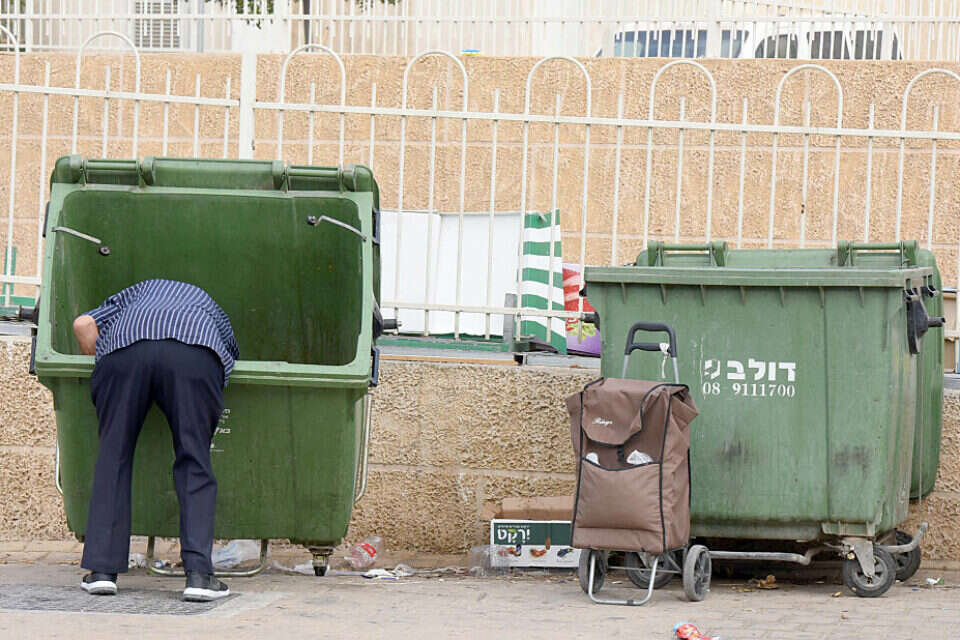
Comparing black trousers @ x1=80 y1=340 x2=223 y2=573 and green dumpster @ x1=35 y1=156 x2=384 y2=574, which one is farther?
green dumpster @ x1=35 y1=156 x2=384 y2=574

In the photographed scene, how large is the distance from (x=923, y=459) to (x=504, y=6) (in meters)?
4.60

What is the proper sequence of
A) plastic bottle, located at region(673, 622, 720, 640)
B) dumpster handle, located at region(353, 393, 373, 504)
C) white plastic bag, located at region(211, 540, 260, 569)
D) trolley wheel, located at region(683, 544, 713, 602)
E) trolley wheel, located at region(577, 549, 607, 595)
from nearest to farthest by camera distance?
1. plastic bottle, located at region(673, 622, 720, 640)
2. trolley wheel, located at region(683, 544, 713, 602)
3. trolley wheel, located at region(577, 549, 607, 595)
4. dumpster handle, located at region(353, 393, 373, 504)
5. white plastic bag, located at region(211, 540, 260, 569)

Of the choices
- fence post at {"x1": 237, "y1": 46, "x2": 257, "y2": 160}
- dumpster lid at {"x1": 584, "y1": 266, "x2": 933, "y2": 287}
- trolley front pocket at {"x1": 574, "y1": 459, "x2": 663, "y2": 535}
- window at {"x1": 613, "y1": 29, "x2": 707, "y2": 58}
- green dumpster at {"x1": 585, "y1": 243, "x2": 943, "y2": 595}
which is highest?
window at {"x1": 613, "y1": 29, "x2": 707, "y2": 58}

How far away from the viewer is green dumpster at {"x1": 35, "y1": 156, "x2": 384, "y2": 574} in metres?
4.83

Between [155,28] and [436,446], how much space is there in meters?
4.53

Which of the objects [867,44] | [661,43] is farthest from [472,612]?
[867,44]

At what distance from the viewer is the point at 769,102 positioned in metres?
8.41

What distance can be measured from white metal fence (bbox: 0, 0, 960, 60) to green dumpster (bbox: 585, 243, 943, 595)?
13.2ft

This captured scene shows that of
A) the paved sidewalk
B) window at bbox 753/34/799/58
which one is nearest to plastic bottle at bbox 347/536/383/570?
the paved sidewalk

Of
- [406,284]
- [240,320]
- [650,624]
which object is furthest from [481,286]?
[650,624]

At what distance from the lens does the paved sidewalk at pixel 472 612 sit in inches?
171

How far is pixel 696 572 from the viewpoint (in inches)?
196

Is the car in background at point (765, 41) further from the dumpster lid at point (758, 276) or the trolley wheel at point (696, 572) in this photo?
the trolley wheel at point (696, 572)

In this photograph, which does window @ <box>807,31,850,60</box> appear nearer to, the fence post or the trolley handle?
the fence post
